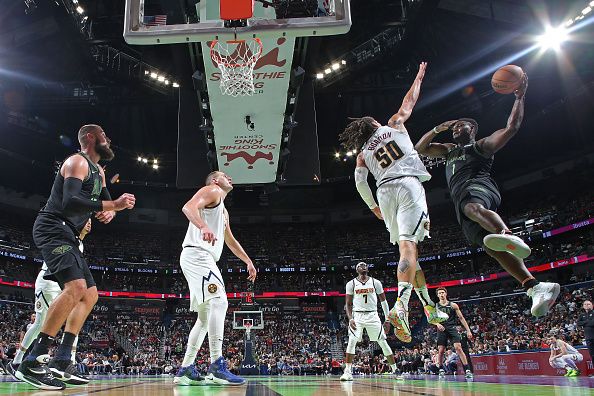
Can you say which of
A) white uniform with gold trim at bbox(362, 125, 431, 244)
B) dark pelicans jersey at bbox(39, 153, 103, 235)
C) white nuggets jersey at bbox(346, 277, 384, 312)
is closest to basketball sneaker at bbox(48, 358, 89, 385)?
dark pelicans jersey at bbox(39, 153, 103, 235)

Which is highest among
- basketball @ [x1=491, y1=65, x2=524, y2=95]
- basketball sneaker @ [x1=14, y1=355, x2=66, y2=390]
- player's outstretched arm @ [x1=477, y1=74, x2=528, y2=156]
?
basketball @ [x1=491, y1=65, x2=524, y2=95]

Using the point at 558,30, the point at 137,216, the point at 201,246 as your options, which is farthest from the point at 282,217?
the point at 201,246

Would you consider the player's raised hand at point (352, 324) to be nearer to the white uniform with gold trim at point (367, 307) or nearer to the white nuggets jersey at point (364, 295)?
the white uniform with gold trim at point (367, 307)

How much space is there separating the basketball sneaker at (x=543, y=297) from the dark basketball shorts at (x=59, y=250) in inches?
149

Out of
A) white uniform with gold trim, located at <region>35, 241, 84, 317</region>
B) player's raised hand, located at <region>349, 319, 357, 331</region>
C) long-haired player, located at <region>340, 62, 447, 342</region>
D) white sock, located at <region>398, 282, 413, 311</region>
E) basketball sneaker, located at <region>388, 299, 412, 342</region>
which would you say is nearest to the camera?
basketball sneaker, located at <region>388, 299, 412, 342</region>

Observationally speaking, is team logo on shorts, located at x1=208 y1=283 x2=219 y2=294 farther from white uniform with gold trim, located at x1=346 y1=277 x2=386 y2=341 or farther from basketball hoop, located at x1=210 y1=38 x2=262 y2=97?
basketball hoop, located at x1=210 y1=38 x2=262 y2=97

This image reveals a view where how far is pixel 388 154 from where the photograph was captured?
5016mm

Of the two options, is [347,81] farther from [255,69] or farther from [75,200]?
[75,200]

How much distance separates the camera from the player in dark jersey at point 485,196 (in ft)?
13.2

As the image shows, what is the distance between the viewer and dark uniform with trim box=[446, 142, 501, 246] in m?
4.71

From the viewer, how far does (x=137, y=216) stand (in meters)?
37.4

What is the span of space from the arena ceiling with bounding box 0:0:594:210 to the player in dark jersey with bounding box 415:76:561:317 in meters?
7.00

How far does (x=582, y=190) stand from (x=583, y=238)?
3031 mm

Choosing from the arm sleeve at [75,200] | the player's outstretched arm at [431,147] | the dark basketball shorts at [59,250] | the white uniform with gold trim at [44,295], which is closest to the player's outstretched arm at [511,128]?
the player's outstretched arm at [431,147]
